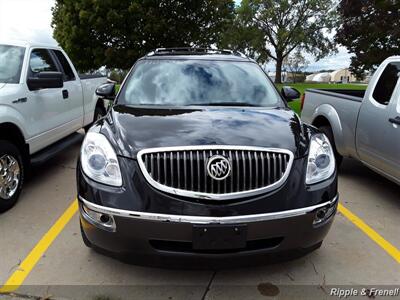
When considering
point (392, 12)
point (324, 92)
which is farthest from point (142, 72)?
point (392, 12)

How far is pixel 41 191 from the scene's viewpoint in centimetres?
522

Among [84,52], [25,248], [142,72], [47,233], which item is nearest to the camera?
[25,248]

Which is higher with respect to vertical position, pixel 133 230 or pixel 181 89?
pixel 181 89

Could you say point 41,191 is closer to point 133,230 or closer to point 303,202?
point 133,230

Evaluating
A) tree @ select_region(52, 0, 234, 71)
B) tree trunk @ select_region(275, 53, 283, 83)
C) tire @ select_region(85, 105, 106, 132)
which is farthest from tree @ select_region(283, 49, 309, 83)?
tire @ select_region(85, 105, 106, 132)

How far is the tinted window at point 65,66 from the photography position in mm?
6340

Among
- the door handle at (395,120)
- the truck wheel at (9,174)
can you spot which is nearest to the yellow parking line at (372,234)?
the door handle at (395,120)

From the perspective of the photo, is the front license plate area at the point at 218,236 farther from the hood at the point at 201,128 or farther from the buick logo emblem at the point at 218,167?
the hood at the point at 201,128

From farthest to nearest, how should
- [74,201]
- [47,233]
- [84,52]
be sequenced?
[84,52] < [74,201] < [47,233]

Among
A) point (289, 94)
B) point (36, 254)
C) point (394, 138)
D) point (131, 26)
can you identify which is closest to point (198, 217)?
point (36, 254)

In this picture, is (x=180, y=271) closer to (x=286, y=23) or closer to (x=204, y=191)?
(x=204, y=191)

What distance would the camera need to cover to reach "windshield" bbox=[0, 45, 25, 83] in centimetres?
481

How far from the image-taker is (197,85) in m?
4.11

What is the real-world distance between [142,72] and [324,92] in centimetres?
329
